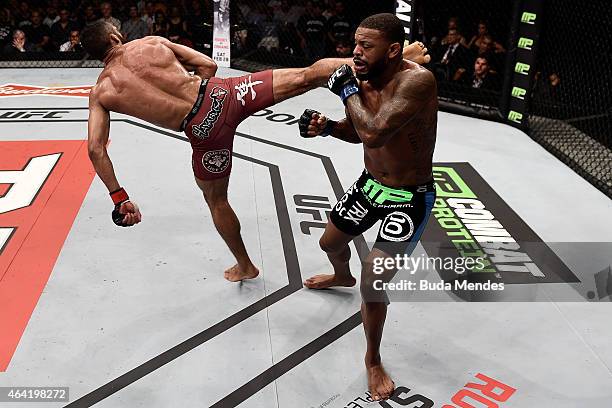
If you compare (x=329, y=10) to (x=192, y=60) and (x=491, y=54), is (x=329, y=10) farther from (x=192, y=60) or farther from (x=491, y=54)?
(x=192, y=60)

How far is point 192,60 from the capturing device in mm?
3459

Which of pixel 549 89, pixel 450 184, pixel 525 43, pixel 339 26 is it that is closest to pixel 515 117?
pixel 549 89

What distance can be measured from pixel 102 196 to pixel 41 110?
2.45 m

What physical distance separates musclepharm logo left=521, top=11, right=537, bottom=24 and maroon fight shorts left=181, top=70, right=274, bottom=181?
3.60 m

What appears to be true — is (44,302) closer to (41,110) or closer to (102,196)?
(102,196)

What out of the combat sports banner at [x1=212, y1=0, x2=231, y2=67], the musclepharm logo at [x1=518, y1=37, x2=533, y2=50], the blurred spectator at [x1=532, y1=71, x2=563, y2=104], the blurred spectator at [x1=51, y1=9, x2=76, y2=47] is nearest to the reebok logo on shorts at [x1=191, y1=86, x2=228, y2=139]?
the musclepharm logo at [x1=518, y1=37, x2=533, y2=50]

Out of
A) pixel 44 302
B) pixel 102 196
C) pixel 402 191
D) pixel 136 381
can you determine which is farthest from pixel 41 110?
pixel 402 191

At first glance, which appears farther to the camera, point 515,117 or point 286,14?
point 286,14

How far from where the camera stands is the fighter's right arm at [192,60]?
341cm

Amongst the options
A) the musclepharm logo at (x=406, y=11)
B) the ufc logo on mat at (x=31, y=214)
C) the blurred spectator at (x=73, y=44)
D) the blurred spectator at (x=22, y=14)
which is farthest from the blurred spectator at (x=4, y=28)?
the musclepharm logo at (x=406, y=11)

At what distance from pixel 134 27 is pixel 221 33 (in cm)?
132

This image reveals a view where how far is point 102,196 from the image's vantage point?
4.67m

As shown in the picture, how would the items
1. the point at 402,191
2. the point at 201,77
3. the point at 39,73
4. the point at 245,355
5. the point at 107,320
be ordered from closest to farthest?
the point at 402,191 < the point at 245,355 < the point at 107,320 < the point at 201,77 < the point at 39,73

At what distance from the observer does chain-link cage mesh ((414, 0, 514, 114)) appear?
6.67 metres
